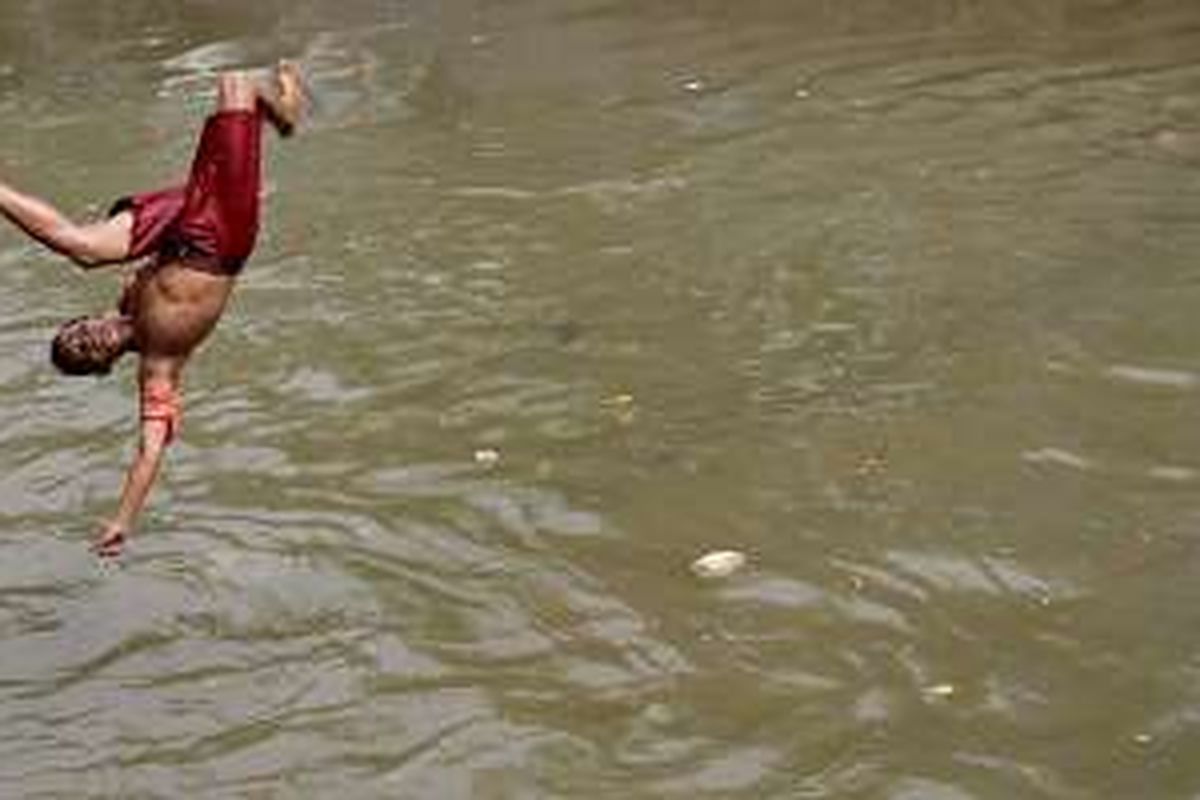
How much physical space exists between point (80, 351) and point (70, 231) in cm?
58

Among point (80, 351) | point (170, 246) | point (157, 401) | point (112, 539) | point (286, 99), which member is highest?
point (286, 99)

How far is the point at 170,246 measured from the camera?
7090mm

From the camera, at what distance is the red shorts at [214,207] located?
6.91m

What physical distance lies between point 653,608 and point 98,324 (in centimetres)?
216

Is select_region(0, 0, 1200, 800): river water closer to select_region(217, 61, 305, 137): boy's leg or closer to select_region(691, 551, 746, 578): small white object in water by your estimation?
select_region(691, 551, 746, 578): small white object in water

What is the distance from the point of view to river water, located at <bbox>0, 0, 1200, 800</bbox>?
6.97m

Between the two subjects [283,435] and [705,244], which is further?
[705,244]

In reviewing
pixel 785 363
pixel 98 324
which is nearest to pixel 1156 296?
pixel 785 363

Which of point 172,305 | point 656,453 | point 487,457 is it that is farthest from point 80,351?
point 656,453

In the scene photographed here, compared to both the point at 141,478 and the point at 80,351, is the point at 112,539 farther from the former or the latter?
the point at 80,351

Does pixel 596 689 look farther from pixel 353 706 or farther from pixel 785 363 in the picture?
pixel 785 363

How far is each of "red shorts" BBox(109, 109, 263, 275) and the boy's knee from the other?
3 centimetres

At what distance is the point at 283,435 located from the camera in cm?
948

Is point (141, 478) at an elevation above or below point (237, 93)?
below
